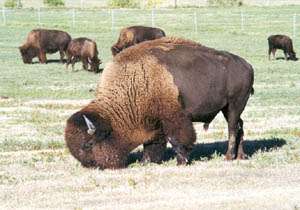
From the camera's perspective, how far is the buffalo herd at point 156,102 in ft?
41.1

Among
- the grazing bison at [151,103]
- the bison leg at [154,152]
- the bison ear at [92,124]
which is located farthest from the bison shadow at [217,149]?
the bison ear at [92,124]

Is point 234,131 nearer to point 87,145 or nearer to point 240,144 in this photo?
point 240,144

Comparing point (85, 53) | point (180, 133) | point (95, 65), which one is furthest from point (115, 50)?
point (180, 133)

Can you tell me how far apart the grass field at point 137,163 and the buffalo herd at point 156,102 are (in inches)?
14.2

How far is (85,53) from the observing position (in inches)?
1427

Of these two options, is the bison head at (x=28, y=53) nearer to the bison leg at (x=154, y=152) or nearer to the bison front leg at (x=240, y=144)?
the bison front leg at (x=240, y=144)

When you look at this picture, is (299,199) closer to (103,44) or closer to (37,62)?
(37,62)

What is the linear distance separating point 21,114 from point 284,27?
43.8 metres

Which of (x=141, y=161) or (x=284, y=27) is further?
(x=284, y=27)

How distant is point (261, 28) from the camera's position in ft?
205

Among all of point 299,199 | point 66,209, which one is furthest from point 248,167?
point 66,209

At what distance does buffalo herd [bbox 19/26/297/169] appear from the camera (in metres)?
12.5

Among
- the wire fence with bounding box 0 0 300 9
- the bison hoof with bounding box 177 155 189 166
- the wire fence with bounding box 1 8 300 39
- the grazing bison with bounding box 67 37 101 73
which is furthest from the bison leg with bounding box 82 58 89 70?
the wire fence with bounding box 0 0 300 9

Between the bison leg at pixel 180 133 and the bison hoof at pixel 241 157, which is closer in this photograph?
the bison leg at pixel 180 133
